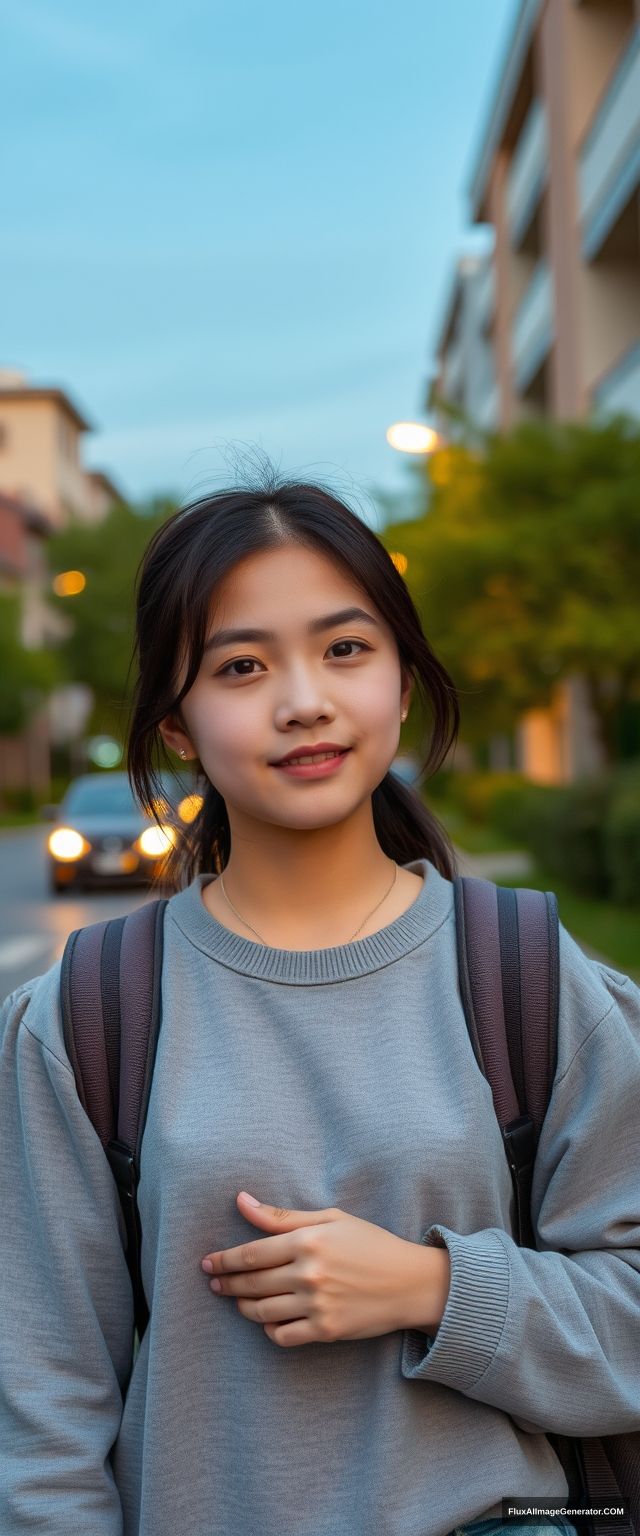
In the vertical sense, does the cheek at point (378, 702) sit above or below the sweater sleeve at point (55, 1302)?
above

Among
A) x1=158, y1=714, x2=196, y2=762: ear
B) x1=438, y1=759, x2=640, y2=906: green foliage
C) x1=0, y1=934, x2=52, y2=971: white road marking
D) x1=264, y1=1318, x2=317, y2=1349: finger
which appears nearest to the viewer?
x1=264, y1=1318, x2=317, y2=1349: finger

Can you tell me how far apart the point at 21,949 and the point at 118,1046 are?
36.9 feet

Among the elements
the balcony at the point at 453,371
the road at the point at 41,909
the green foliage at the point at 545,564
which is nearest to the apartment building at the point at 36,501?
the balcony at the point at 453,371

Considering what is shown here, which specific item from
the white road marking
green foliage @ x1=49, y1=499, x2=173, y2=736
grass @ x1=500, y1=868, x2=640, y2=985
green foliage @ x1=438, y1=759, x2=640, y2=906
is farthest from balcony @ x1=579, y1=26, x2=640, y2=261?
green foliage @ x1=49, y1=499, x2=173, y2=736

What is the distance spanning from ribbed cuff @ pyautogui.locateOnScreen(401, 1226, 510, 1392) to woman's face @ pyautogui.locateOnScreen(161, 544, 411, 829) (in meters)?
0.50

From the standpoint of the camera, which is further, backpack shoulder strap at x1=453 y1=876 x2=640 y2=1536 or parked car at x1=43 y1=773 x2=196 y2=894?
parked car at x1=43 y1=773 x2=196 y2=894

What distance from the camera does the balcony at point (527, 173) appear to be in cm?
2578

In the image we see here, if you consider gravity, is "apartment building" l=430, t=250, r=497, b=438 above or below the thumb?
above

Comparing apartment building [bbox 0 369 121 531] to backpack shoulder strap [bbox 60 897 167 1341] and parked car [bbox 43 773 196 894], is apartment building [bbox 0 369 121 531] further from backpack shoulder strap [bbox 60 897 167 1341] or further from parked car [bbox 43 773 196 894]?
backpack shoulder strap [bbox 60 897 167 1341]

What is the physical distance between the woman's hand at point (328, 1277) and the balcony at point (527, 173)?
2578 centimetres

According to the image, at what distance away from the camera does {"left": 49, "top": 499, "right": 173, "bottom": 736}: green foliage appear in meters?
61.1

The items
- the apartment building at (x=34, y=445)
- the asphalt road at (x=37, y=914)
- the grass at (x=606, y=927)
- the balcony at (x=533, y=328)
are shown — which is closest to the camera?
the grass at (x=606, y=927)

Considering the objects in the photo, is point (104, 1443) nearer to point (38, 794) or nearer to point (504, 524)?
point (504, 524)

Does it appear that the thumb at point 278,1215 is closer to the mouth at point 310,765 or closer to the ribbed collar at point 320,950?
the ribbed collar at point 320,950
